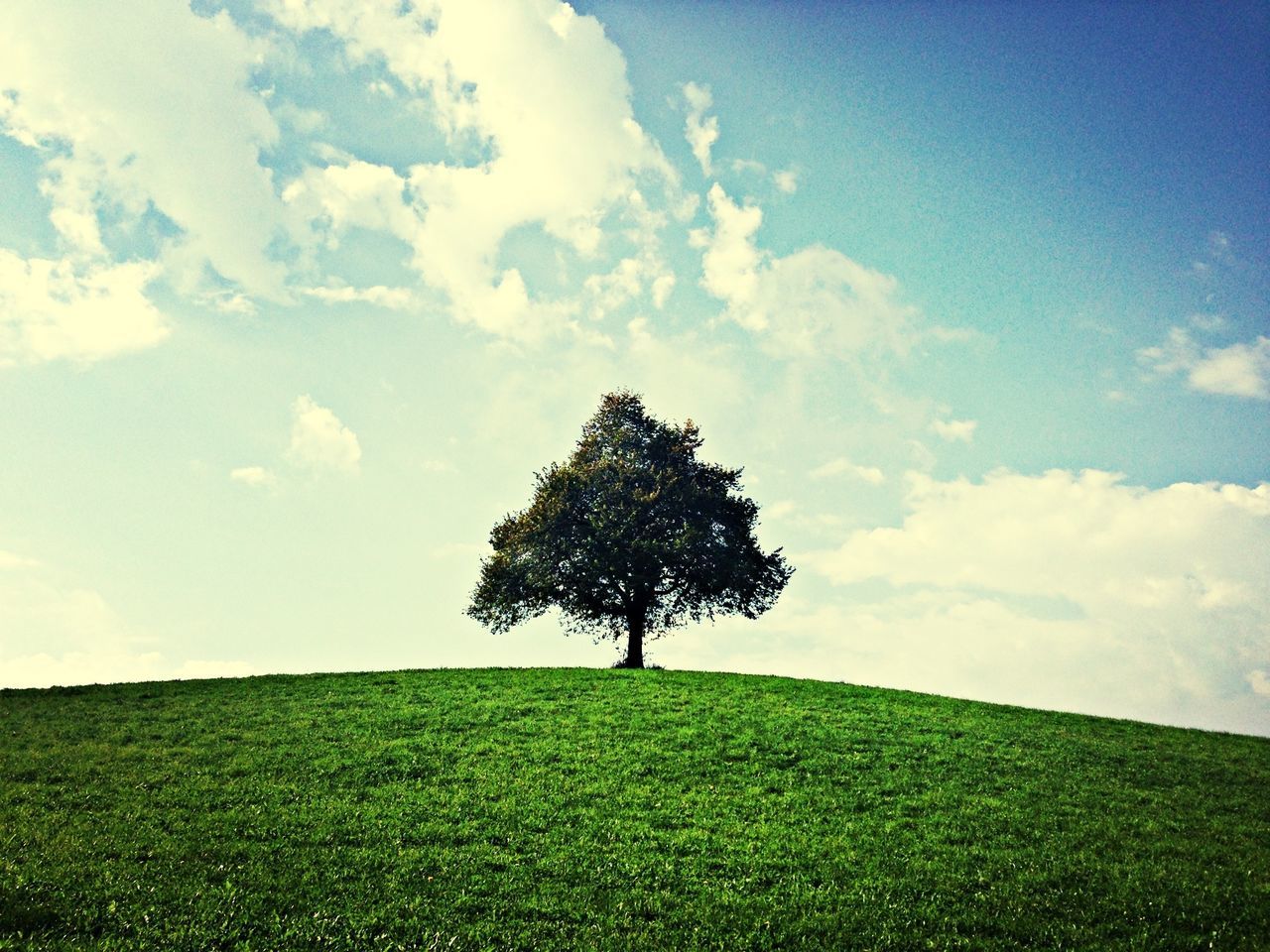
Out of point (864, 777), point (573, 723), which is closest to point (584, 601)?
point (573, 723)

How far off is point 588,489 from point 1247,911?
36.4m

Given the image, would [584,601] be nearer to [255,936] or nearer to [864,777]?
[864,777]

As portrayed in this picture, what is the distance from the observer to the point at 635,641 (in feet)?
156

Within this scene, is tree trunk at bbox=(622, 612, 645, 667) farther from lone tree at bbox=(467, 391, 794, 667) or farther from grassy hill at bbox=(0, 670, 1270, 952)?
grassy hill at bbox=(0, 670, 1270, 952)

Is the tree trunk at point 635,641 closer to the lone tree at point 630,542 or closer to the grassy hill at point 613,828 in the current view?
the lone tree at point 630,542

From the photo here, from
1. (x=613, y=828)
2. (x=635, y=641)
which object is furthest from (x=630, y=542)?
(x=613, y=828)

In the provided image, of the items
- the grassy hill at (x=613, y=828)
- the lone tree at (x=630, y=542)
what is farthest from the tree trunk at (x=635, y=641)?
the grassy hill at (x=613, y=828)

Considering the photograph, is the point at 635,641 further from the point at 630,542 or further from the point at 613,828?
the point at 613,828

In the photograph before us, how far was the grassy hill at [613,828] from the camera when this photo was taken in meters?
14.1

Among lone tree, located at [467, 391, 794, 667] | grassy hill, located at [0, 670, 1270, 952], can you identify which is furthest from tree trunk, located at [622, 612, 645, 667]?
grassy hill, located at [0, 670, 1270, 952]

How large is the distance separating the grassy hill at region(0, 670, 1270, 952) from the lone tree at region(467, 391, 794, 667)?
14.6 meters

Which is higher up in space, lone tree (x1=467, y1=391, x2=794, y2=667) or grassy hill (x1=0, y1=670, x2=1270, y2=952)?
lone tree (x1=467, y1=391, x2=794, y2=667)

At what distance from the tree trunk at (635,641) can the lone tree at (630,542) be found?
0.07 m

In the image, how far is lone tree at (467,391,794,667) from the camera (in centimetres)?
4562
